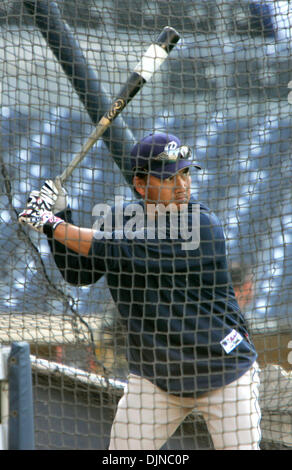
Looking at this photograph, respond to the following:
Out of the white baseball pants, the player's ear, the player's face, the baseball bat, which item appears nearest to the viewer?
the white baseball pants

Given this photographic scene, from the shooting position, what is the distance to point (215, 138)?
13.7 feet

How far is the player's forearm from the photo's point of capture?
95.6 inches

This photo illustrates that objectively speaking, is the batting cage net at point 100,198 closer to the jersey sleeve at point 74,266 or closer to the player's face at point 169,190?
the jersey sleeve at point 74,266

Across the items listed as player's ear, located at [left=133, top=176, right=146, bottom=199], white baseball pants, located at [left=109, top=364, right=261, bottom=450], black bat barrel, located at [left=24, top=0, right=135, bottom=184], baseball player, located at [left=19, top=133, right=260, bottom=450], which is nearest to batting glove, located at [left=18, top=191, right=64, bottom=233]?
baseball player, located at [left=19, top=133, right=260, bottom=450]

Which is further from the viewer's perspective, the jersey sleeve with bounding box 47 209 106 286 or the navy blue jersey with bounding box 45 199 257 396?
the jersey sleeve with bounding box 47 209 106 286

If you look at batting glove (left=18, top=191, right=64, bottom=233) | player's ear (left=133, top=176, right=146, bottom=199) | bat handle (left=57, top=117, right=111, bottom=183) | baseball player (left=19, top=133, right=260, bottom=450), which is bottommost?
baseball player (left=19, top=133, right=260, bottom=450)

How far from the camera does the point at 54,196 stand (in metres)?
2.62

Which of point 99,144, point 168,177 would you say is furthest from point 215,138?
point 168,177

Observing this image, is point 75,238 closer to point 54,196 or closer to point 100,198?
point 54,196

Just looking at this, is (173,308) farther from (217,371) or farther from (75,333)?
(75,333)

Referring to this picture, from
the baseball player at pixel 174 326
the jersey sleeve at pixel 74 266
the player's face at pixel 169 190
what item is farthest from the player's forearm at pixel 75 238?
the player's face at pixel 169 190

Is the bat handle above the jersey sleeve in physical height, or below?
above

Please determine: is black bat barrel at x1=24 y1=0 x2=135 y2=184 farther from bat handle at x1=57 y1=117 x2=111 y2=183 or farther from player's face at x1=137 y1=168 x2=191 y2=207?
player's face at x1=137 y1=168 x2=191 y2=207

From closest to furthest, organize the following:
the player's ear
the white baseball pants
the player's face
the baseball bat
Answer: the white baseball pants
the player's face
the player's ear
the baseball bat
